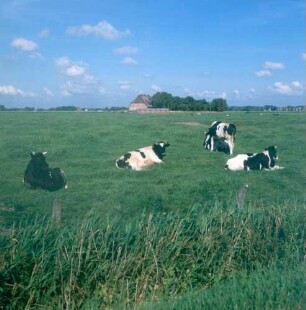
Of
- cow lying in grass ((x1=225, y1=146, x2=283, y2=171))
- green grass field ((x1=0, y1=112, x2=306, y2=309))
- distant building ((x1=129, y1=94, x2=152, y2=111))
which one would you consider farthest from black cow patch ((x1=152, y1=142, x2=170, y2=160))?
distant building ((x1=129, y1=94, x2=152, y2=111))

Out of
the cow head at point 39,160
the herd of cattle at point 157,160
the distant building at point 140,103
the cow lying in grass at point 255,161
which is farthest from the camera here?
the cow lying in grass at point 255,161

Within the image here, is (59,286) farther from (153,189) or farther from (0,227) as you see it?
(153,189)

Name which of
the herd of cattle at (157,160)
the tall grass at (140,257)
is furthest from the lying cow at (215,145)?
the tall grass at (140,257)

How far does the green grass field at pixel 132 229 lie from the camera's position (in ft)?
16.8

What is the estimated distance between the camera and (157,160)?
436 inches

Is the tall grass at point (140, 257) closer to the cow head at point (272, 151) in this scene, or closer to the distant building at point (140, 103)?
the distant building at point (140, 103)

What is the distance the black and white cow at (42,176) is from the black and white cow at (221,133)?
543cm

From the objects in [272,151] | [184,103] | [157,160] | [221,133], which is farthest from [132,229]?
[221,133]

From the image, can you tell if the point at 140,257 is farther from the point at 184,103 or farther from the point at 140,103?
the point at 184,103

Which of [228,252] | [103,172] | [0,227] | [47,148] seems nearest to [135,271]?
[228,252]

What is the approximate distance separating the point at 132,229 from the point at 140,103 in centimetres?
381

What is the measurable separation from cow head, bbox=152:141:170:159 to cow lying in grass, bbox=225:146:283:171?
176 cm

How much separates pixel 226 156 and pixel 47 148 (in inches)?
213

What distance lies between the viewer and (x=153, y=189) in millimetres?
8898
